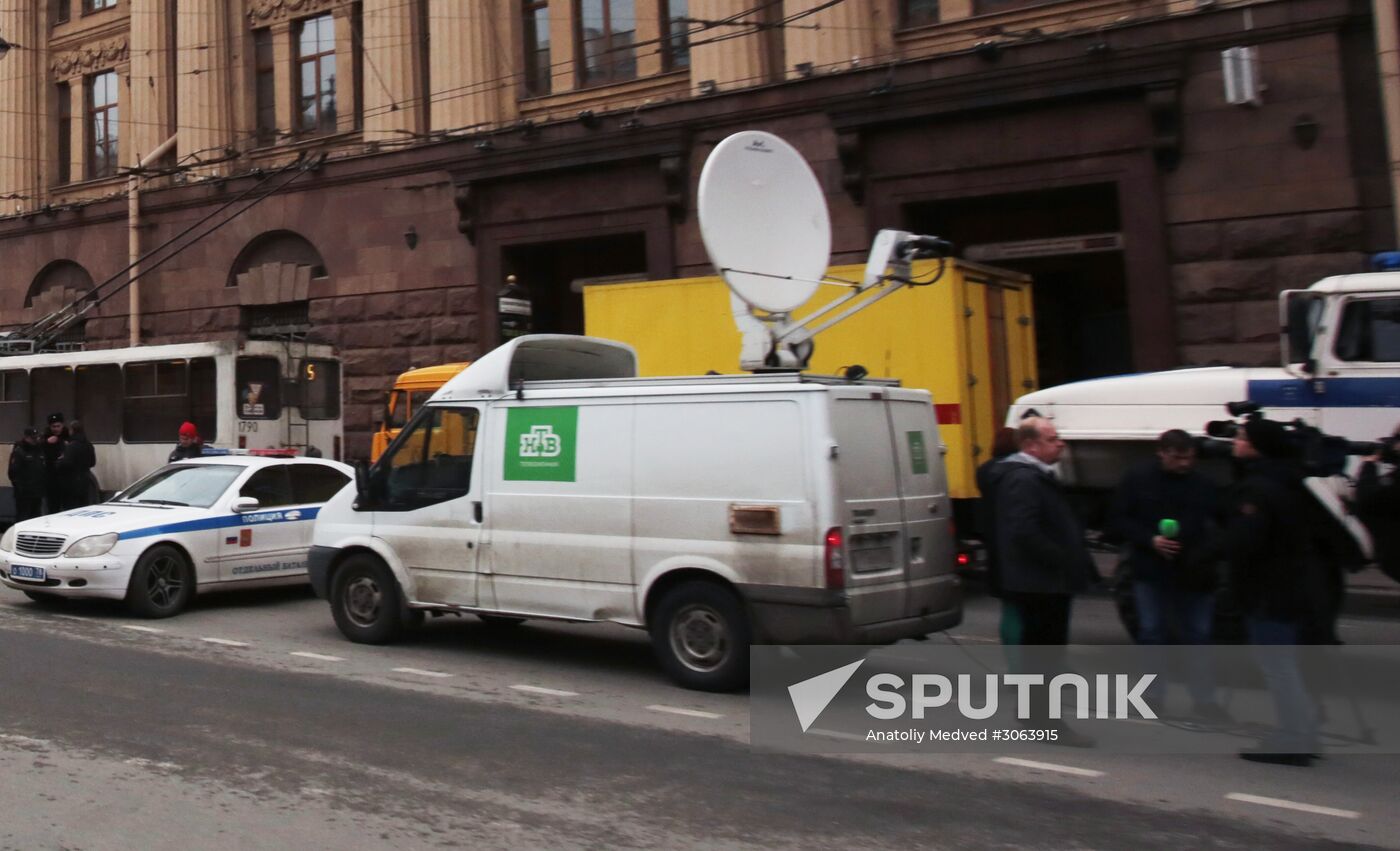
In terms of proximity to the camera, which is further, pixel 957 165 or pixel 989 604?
pixel 957 165

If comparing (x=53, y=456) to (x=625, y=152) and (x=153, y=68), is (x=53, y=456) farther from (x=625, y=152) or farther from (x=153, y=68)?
(x=153, y=68)

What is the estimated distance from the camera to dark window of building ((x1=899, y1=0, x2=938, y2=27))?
1789 cm

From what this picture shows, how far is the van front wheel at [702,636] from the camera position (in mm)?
7949

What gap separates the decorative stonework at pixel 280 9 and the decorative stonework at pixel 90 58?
404 cm

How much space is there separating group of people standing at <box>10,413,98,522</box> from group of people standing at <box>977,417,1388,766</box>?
1457 centimetres

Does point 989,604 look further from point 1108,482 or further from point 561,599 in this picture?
point 561,599

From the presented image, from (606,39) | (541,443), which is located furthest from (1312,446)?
(606,39)

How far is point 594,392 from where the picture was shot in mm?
8695

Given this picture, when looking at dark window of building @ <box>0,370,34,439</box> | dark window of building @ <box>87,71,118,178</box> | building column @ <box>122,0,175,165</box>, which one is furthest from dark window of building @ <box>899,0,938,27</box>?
dark window of building @ <box>87,71,118,178</box>

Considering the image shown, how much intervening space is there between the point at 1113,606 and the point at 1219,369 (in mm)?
2892

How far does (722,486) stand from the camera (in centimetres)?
802

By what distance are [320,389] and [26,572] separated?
7.82 metres

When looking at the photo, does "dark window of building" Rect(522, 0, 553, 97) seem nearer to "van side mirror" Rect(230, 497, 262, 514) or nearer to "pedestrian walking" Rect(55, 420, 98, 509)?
"pedestrian walking" Rect(55, 420, 98, 509)

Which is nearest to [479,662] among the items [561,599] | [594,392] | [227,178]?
[561,599]
